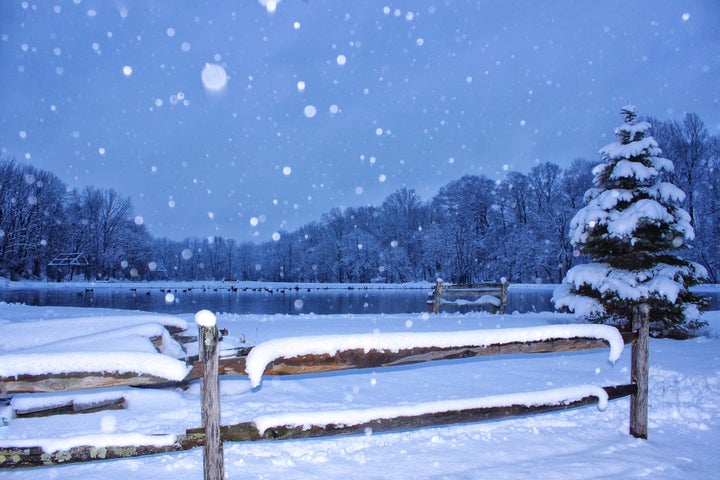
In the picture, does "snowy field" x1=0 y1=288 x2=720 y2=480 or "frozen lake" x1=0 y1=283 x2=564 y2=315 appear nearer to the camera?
"snowy field" x1=0 y1=288 x2=720 y2=480

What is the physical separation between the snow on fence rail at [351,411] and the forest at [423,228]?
4746 cm

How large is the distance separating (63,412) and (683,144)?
171 feet

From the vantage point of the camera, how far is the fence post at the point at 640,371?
4.86 m

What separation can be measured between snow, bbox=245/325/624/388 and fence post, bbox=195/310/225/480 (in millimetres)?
259

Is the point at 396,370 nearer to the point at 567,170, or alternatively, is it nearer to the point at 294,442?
the point at 294,442

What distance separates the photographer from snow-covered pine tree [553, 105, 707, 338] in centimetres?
1196

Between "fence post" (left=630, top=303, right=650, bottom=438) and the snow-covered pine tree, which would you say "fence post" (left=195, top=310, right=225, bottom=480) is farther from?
the snow-covered pine tree

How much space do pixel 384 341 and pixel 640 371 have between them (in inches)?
125

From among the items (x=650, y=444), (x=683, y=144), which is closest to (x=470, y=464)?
(x=650, y=444)

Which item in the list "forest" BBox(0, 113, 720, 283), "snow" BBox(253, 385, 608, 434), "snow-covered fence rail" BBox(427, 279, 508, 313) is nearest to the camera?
"snow" BBox(253, 385, 608, 434)

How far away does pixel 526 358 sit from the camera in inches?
375

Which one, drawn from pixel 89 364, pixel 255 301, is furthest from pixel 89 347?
pixel 255 301

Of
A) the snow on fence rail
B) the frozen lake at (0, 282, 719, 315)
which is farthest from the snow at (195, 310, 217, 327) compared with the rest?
the frozen lake at (0, 282, 719, 315)

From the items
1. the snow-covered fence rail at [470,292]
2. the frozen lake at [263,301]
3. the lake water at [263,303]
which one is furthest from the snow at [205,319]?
the lake water at [263,303]
